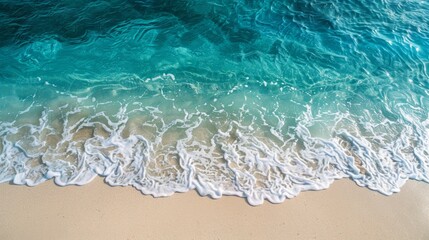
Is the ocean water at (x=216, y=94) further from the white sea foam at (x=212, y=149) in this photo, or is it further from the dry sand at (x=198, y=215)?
the dry sand at (x=198, y=215)

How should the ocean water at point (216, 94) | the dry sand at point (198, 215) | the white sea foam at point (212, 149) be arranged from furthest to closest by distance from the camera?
1. the ocean water at point (216, 94)
2. the white sea foam at point (212, 149)
3. the dry sand at point (198, 215)

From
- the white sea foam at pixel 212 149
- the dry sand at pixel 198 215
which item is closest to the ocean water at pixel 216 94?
the white sea foam at pixel 212 149

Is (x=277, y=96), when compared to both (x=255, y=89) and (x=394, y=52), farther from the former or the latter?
(x=394, y=52)

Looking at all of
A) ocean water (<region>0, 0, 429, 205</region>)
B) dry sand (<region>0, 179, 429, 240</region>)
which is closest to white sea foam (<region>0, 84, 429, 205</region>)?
ocean water (<region>0, 0, 429, 205</region>)

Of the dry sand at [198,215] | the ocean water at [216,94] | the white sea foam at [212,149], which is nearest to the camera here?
the dry sand at [198,215]

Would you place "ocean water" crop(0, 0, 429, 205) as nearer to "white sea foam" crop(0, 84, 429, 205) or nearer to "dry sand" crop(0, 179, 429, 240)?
"white sea foam" crop(0, 84, 429, 205)

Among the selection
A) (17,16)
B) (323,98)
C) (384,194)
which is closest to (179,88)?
(323,98)

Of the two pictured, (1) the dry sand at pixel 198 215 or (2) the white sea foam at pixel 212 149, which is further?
(2) the white sea foam at pixel 212 149
